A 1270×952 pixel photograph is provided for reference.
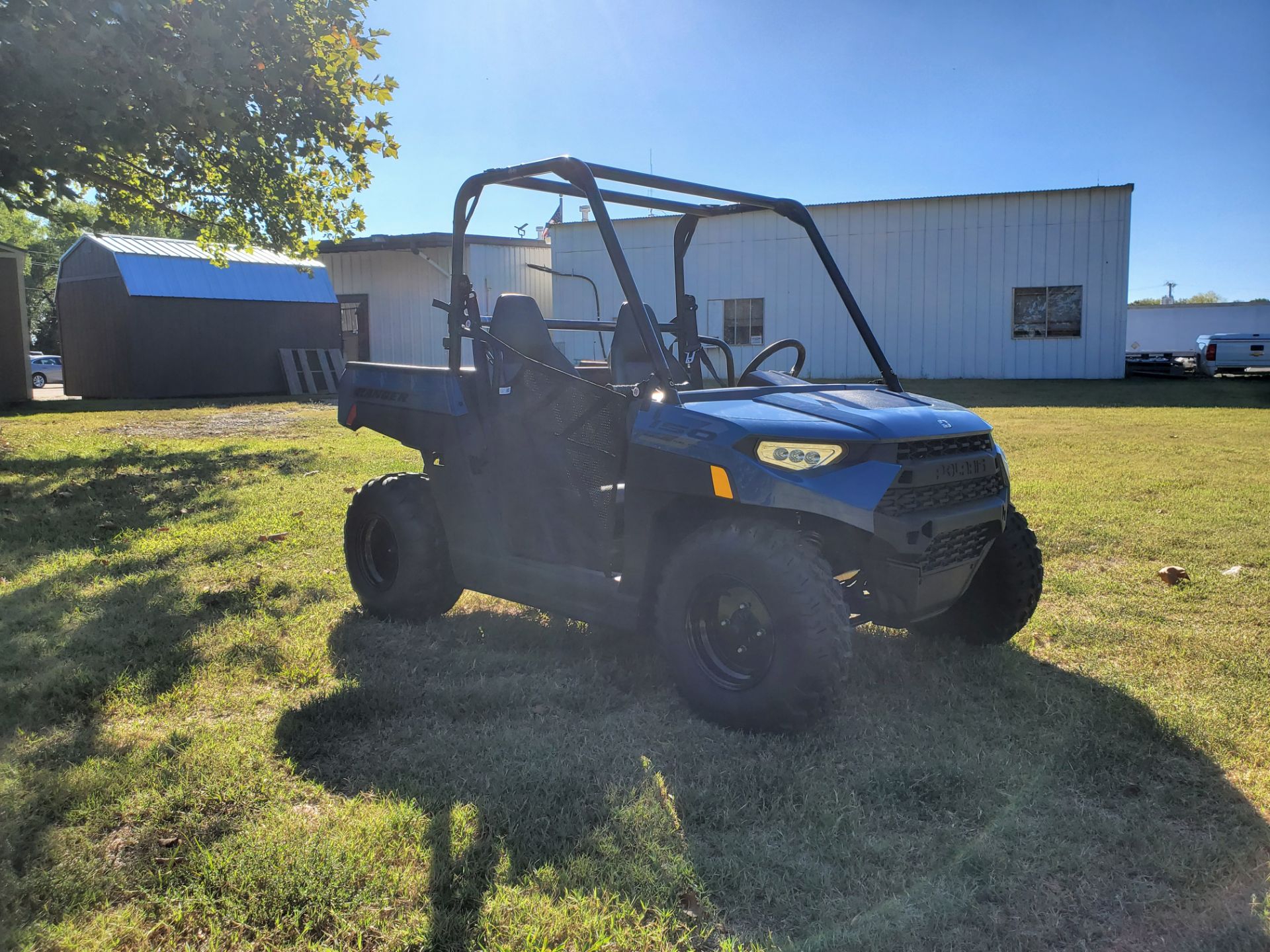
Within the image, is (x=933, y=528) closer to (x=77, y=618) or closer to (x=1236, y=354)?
(x=77, y=618)

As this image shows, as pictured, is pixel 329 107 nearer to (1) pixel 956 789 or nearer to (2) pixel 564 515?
(2) pixel 564 515

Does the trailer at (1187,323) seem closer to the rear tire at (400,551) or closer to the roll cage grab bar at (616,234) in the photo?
the roll cage grab bar at (616,234)

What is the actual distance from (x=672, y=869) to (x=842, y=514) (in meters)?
1.25

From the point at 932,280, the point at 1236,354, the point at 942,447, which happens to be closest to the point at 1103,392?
the point at 932,280

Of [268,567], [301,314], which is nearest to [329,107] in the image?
[268,567]

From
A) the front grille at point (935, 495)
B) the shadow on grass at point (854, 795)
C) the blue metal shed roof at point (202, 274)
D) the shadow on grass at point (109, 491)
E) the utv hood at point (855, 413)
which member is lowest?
the shadow on grass at point (854, 795)

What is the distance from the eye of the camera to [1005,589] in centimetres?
395

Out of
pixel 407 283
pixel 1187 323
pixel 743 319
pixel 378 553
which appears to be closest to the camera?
pixel 378 553

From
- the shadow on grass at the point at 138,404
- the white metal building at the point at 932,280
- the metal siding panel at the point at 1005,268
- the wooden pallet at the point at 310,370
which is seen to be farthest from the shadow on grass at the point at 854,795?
the wooden pallet at the point at 310,370

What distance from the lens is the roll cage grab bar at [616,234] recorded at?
137 inches

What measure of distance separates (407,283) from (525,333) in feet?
81.1

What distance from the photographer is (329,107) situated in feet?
34.6

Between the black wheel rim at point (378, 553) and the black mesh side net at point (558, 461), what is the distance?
2.85ft

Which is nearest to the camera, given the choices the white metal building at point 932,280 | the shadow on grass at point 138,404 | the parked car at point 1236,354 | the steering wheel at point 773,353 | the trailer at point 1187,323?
the steering wheel at point 773,353
